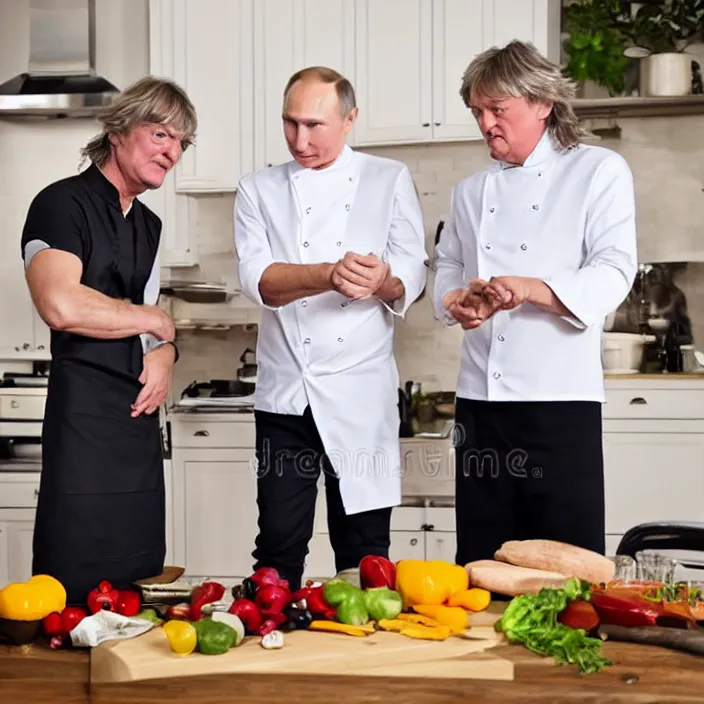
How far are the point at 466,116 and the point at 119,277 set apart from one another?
7.27 feet

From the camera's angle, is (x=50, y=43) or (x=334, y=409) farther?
(x=50, y=43)

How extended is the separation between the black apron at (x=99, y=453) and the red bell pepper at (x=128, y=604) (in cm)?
42

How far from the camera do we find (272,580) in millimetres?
1558

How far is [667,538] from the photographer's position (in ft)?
5.95

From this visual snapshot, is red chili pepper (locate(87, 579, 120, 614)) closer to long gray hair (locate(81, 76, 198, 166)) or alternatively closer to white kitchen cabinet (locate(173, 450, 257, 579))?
long gray hair (locate(81, 76, 198, 166))

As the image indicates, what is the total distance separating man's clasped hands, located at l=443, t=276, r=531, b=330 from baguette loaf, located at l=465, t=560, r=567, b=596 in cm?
63

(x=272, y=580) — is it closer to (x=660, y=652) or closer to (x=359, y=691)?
(x=359, y=691)

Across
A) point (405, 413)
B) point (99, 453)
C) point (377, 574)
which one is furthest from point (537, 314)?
point (405, 413)

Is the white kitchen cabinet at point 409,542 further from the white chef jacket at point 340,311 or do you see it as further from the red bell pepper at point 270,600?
the red bell pepper at point 270,600

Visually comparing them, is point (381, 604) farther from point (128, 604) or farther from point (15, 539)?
point (15, 539)

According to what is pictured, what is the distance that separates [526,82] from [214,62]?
2.27m

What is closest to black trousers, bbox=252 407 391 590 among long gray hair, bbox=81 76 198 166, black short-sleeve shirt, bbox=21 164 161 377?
black short-sleeve shirt, bbox=21 164 161 377

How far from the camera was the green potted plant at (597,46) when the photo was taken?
13.8ft

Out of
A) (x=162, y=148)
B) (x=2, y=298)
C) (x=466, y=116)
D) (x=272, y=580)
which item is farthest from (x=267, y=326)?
(x=2, y=298)
